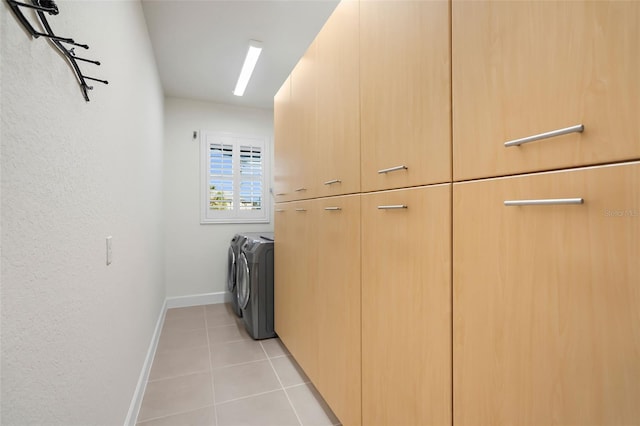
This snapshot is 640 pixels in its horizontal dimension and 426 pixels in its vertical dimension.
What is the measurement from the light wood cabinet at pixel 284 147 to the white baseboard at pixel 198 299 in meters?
2.06

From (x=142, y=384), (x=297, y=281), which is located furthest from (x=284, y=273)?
(x=142, y=384)

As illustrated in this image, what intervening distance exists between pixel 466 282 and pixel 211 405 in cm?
179

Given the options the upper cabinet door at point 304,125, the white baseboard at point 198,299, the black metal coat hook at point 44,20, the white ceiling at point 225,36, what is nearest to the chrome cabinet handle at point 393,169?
the upper cabinet door at point 304,125

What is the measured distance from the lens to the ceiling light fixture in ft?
8.43

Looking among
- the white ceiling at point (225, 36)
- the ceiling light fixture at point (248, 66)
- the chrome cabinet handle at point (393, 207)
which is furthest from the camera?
the ceiling light fixture at point (248, 66)

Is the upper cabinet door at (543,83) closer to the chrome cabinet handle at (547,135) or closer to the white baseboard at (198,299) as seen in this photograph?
the chrome cabinet handle at (547,135)

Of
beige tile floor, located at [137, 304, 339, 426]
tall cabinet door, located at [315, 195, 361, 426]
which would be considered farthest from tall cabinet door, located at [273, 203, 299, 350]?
tall cabinet door, located at [315, 195, 361, 426]

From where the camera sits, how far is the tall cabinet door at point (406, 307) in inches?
35.1

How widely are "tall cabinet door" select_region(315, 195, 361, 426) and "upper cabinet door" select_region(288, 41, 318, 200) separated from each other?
264 mm

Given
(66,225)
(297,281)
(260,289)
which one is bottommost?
(260,289)

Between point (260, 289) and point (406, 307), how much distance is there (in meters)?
1.86

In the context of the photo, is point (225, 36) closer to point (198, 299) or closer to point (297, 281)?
point (297, 281)

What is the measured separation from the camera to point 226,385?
1.99 meters

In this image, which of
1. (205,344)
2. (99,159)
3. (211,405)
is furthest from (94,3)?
(205,344)
